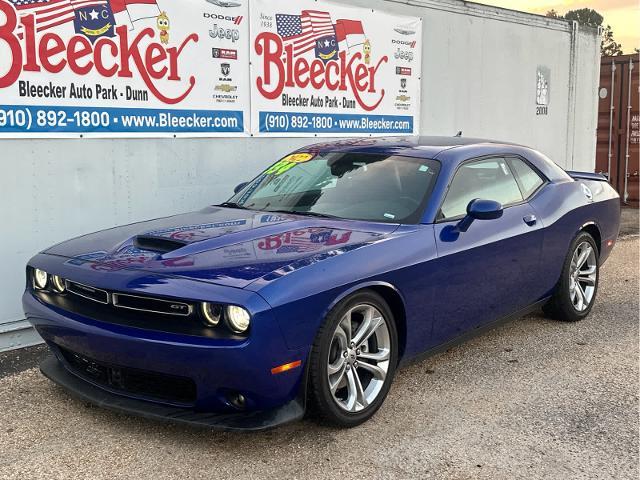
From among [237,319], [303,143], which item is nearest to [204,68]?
[303,143]

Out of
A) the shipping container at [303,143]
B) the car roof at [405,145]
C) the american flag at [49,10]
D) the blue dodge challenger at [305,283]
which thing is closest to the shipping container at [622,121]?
the shipping container at [303,143]

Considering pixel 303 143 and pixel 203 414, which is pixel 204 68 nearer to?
pixel 303 143

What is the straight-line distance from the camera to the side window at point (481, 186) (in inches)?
174

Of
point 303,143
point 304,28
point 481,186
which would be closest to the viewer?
point 481,186

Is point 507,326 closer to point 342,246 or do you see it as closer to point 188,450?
point 342,246

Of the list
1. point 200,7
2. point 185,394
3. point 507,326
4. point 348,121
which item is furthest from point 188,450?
point 348,121

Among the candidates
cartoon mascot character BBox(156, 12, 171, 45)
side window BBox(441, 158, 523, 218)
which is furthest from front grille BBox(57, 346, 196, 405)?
cartoon mascot character BBox(156, 12, 171, 45)

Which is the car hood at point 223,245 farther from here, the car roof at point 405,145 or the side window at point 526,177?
the side window at point 526,177

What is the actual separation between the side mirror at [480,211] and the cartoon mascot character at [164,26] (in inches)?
119

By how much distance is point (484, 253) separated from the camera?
14.4ft

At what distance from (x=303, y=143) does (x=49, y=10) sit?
9.10 feet

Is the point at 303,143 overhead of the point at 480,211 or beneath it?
overhead

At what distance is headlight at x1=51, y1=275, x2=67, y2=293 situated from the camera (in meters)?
3.72

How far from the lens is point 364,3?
24.7 feet
